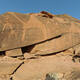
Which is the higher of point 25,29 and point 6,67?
point 25,29

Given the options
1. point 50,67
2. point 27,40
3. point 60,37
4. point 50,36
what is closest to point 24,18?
point 27,40

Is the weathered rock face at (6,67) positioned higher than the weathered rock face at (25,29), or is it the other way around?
the weathered rock face at (25,29)

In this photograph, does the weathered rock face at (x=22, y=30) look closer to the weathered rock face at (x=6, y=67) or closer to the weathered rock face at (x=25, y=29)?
the weathered rock face at (x=25, y=29)

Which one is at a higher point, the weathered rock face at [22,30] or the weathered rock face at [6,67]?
the weathered rock face at [22,30]

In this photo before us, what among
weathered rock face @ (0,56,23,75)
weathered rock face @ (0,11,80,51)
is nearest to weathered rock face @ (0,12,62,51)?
weathered rock face @ (0,11,80,51)

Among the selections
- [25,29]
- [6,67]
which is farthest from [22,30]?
[6,67]

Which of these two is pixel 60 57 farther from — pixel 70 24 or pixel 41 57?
pixel 70 24

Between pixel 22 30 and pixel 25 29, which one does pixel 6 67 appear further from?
pixel 25 29

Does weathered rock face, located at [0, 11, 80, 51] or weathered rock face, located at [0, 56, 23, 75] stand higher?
weathered rock face, located at [0, 11, 80, 51]

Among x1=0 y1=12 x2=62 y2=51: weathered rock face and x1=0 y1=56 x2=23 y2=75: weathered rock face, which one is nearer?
x1=0 y1=56 x2=23 y2=75: weathered rock face

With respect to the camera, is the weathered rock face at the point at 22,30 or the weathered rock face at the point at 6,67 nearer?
the weathered rock face at the point at 6,67

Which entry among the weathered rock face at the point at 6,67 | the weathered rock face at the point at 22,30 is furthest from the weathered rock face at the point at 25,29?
the weathered rock face at the point at 6,67

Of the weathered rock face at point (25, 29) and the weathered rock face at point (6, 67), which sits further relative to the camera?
the weathered rock face at point (25, 29)

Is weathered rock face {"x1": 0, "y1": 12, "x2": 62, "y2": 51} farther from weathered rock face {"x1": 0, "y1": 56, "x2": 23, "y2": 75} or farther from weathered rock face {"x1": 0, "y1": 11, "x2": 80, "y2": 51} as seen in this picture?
weathered rock face {"x1": 0, "y1": 56, "x2": 23, "y2": 75}
